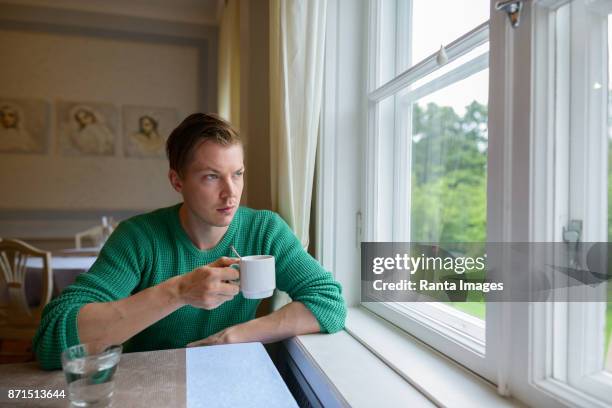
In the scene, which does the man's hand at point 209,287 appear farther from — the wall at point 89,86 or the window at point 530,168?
the wall at point 89,86

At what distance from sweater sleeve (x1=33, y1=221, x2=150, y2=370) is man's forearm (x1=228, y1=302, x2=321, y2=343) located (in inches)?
13.8

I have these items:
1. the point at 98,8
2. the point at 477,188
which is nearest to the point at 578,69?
the point at 477,188

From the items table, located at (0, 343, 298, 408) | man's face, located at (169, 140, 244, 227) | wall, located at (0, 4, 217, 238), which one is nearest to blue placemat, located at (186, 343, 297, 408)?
table, located at (0, 343, 298, 408)

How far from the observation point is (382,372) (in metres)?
0.95

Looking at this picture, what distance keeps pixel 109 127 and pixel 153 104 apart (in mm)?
477

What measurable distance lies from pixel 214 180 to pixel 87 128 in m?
3.35

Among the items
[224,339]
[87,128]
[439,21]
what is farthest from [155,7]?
[224,339]

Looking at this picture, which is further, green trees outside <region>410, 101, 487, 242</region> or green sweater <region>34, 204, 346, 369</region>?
green sweater <region>34, 204, 346, 369</region>

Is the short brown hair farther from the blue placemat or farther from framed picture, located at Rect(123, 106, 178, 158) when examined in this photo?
framed picture, located at Rect(123, 106, 178, 158)

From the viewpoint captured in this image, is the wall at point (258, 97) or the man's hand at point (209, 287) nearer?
the man's hand at point (209, 287)

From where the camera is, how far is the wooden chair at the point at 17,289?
241 centimetres

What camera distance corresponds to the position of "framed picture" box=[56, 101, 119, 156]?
12.8ft

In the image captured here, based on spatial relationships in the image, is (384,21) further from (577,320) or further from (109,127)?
(109,127)

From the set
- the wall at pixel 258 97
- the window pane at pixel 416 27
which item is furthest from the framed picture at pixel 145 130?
the window pane at pixel 416 27
